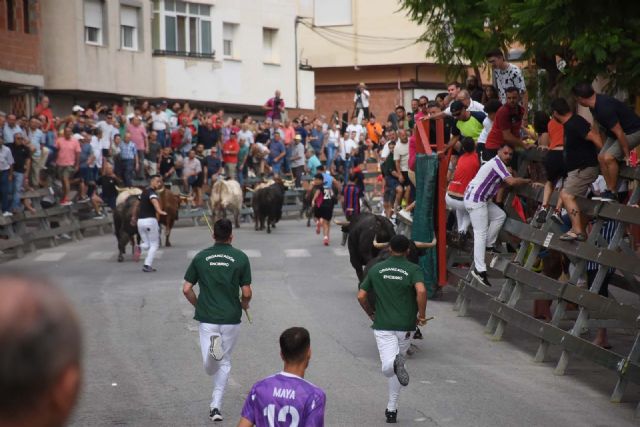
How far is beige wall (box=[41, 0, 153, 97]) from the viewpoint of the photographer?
130 ft

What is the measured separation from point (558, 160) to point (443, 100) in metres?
5.74

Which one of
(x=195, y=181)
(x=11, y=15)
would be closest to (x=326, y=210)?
(x=195, y=181)

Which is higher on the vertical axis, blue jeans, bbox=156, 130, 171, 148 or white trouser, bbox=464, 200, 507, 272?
blue jeans, bbox=156, 130, 171, 148

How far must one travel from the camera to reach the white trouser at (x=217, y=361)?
459 inches

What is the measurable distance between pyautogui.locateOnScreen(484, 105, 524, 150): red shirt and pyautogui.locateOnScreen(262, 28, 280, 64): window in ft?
121

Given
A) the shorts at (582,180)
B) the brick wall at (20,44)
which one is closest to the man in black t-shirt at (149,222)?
the brick wall at (20,44)

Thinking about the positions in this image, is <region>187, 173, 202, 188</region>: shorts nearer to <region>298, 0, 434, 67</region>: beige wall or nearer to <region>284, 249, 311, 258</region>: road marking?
<region>284, 249, 311, 258</region>: road marking

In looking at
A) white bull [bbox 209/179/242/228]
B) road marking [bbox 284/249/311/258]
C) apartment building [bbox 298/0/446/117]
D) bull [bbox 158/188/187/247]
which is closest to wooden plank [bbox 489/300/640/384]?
road marking [bbox 284/249/311/258]

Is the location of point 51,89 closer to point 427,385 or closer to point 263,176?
point 263,176

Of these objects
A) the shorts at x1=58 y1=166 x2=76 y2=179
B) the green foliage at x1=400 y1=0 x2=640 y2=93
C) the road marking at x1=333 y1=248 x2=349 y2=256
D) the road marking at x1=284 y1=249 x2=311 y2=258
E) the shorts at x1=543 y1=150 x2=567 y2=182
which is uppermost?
the green foliage at x1=400 y1=0 x2=640 y2=93

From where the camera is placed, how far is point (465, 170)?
59.6ft

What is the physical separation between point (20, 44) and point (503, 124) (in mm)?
23215

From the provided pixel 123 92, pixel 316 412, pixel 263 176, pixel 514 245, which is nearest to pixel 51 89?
pixel 123 92

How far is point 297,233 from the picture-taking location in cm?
3450
